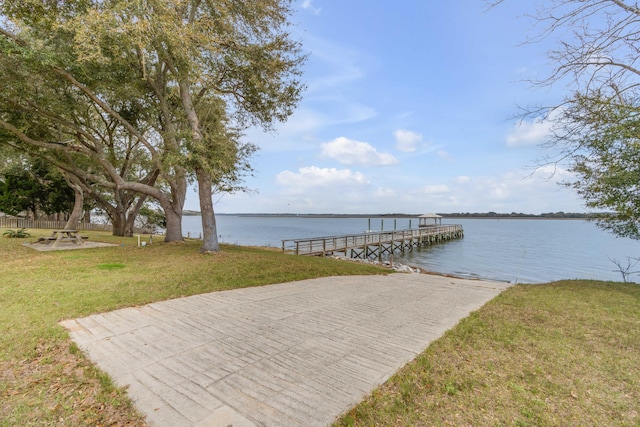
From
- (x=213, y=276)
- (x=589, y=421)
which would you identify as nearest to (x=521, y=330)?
(x=589, y=421)

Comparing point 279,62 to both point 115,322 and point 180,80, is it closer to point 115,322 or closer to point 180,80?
point 180,80

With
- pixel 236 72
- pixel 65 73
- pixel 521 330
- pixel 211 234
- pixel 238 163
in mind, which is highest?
pixel 236 72

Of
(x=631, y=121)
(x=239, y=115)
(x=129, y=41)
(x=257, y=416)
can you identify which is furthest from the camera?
(x=239, y=115)

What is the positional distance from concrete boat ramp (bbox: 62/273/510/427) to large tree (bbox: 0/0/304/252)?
6.05m

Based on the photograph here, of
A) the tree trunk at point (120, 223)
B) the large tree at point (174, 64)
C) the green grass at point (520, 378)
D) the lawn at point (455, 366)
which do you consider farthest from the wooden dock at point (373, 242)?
the green grass at point (520, 378)

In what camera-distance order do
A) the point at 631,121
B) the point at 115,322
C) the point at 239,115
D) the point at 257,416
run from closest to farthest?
the point at 257,416, the point at 115,322, the point at 631,121, the point at 239,115

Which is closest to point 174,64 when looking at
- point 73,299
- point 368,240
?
point 73,299

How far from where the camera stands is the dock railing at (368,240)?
19.1 m

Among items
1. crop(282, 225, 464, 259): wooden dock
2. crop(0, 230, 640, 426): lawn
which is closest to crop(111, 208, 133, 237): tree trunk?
crop(282, 225, 464, 259): wooden dock

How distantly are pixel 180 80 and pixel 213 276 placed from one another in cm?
748

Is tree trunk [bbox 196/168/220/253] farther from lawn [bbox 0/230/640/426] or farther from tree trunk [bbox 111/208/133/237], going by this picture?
tree trunk [bbox 111/208/133/237]

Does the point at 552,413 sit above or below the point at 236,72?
below

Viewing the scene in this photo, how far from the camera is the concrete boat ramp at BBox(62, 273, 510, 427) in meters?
2.41

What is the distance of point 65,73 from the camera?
9.02 meters
